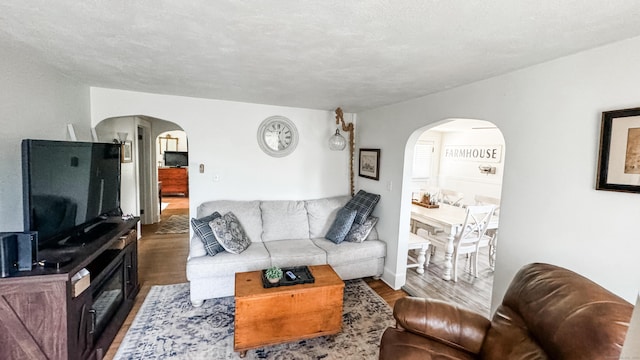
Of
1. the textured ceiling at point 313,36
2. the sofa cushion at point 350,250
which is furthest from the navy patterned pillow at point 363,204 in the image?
the textured ceiling at point 313,36

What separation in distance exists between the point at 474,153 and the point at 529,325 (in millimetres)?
5359

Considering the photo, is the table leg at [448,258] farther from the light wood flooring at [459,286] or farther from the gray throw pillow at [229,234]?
the gray throw pillow at [229,234]

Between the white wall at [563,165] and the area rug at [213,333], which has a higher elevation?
the white wall at [563,165]

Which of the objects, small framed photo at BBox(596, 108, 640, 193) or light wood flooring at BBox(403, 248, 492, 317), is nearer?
small framed photo at BBox(596, 108, 640, 193)

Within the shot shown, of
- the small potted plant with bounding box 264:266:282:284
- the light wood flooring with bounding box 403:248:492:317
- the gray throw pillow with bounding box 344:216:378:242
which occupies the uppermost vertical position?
the gray throw pillow with bounding box 344:216:378:242

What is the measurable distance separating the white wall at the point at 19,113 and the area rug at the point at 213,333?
4.23 ft

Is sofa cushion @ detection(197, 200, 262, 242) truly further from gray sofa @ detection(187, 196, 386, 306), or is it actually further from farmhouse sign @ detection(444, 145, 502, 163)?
farmhouse sign @ detection(444, 145, 502, 163)

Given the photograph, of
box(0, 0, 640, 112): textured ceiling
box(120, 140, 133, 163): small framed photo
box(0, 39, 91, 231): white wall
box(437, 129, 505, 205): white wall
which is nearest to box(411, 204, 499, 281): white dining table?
box(0, 0, 640, 112): textured ceiling

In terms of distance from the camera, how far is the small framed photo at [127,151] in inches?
179

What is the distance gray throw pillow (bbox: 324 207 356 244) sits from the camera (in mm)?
3604

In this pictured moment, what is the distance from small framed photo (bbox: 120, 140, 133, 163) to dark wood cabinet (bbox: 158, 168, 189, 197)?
461cm

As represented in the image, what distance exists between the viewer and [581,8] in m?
1.21

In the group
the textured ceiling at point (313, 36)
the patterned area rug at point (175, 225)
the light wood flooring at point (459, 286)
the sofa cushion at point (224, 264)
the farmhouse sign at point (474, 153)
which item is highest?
the textured ceiling at point (313, 36)

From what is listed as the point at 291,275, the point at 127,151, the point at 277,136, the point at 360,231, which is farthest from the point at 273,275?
the point at 127,151
